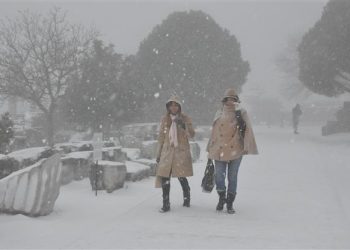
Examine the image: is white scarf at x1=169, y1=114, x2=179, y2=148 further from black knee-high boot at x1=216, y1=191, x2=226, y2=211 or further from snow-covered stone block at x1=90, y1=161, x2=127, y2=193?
snow-covered stone block at x1=90, y1=161, x2=127, y2=193

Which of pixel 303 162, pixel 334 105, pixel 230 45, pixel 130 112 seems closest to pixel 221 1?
pixel 334 105

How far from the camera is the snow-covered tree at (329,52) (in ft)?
63.7

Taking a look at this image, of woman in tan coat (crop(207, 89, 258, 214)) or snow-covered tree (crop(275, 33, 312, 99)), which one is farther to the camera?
snow-covered tree (crop(275, 33, 312, 99))

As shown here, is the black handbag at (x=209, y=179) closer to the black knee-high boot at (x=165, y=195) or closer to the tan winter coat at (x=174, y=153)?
the tan winter coat at (x=174, y=153)

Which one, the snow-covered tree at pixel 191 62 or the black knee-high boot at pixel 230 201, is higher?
the snow-covered tree at pixel 191 62

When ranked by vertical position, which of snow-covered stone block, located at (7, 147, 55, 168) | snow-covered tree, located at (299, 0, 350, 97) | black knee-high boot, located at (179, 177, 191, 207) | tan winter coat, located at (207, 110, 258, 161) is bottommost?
black knee-high boot, located at (179, 177, 191, 207)

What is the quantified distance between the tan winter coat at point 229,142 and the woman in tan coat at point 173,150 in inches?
15.5

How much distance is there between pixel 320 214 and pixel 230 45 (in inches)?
785

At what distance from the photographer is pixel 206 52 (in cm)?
2517

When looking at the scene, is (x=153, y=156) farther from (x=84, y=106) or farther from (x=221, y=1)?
(x=221, y=1)

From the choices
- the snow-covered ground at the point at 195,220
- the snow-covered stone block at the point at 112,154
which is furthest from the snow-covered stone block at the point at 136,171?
the snow-covered stone block at the point at 112,154

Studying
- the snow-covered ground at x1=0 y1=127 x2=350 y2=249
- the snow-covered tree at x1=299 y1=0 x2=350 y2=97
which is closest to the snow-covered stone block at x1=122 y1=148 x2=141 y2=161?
the snow-covered ground at x1=0 y1=127 x2=350 y2=249

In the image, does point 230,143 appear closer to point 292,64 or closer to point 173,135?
point 173,135

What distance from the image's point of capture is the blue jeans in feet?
22.4
